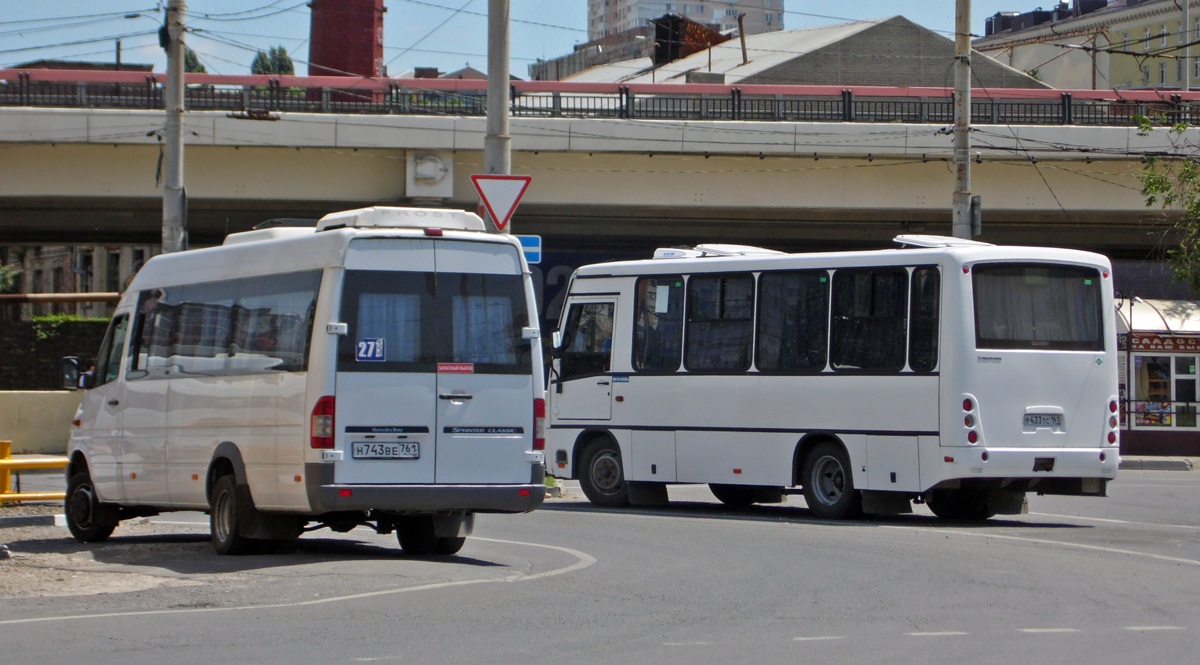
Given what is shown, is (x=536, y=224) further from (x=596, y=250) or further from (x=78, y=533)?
(x=78, y=533)

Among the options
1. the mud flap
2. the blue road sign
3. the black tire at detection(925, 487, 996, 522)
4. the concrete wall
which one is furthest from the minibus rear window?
the concrete wall

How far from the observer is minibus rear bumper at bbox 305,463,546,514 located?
39.2 feet

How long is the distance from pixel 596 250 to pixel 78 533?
97.2 feet

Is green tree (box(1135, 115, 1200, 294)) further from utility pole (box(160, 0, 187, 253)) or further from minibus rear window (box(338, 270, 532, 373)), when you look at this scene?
minibus rear window (box(338, 270, 532, 373))

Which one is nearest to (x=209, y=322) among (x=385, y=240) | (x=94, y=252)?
(x=385, y=240)

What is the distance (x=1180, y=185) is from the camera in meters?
33.4

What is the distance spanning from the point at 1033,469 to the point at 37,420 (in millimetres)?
19521

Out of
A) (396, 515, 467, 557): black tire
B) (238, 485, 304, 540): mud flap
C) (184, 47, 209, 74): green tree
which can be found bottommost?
(396, 515, 467, 557): black tire

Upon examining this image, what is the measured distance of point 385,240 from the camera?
12406 mm

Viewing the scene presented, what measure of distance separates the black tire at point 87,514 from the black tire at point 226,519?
7.18 feet

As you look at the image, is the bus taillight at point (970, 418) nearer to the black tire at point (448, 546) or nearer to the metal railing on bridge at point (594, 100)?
the black tire at point (448, 546)

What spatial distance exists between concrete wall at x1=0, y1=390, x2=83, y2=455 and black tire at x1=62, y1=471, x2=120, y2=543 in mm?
14431

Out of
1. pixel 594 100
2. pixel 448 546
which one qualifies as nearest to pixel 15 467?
pixel 448 546

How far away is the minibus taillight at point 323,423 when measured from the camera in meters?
12.0
